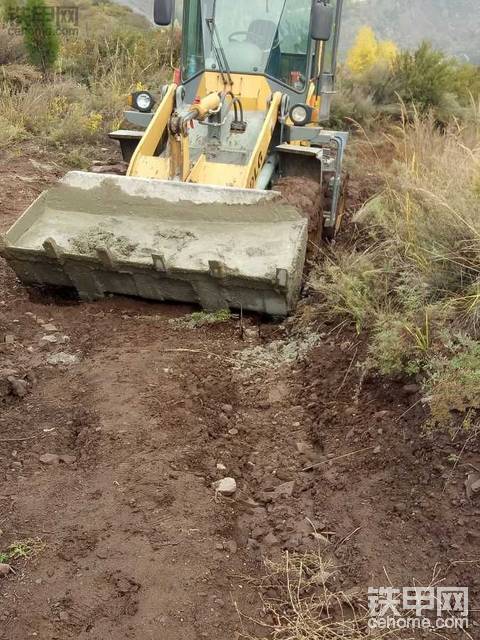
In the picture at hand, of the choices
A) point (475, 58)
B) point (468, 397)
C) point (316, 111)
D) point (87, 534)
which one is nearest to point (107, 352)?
point (87, 534)

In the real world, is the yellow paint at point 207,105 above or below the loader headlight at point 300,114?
above

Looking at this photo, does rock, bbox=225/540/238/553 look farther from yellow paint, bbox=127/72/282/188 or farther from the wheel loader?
yellow paint, bbox=127/72/282/188

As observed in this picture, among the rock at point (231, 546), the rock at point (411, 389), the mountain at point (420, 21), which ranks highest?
the rock at point (411, 389)

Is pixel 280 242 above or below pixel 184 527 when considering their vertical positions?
above

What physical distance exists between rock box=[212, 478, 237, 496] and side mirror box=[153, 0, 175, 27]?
194 inches

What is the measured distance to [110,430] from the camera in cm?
369

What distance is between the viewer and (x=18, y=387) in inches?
162

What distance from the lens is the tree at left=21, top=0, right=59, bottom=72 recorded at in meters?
11.4

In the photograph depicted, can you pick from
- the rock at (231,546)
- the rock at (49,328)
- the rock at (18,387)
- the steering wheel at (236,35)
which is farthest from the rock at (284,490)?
the steering wheel at (236,35)

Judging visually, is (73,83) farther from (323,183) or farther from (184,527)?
(184,527)

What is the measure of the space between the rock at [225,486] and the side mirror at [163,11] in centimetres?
494

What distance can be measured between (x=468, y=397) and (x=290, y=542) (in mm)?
1144

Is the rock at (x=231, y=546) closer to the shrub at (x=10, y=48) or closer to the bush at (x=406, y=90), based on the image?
the bush at (x=406, y=90)

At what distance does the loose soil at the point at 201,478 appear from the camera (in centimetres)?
273
